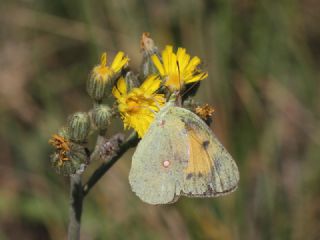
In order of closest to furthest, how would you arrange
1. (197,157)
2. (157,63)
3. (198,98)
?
1. (197,157)
2. (157,63)
3. (198,98)

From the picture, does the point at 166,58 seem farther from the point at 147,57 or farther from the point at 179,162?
the point at 179,162

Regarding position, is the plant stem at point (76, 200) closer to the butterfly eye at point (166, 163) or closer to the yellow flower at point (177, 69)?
the butterfly eye at point (166, 163)

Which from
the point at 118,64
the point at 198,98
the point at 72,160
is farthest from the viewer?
the point at 198,98

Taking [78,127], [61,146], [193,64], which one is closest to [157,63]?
[193,64]

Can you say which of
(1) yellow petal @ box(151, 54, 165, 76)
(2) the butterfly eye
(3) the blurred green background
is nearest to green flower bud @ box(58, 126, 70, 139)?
(2) the butterfly eye

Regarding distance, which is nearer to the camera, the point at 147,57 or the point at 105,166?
the point at 105,166

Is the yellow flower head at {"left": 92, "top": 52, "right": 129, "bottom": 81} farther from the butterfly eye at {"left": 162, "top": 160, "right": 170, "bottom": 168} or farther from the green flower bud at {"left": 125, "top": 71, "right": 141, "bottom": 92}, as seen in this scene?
the butterfly eye at {"left": 162, "top": 160, "right": 170, "bottom": 168}

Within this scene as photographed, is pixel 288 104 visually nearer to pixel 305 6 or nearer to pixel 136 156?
pixel 305 6
